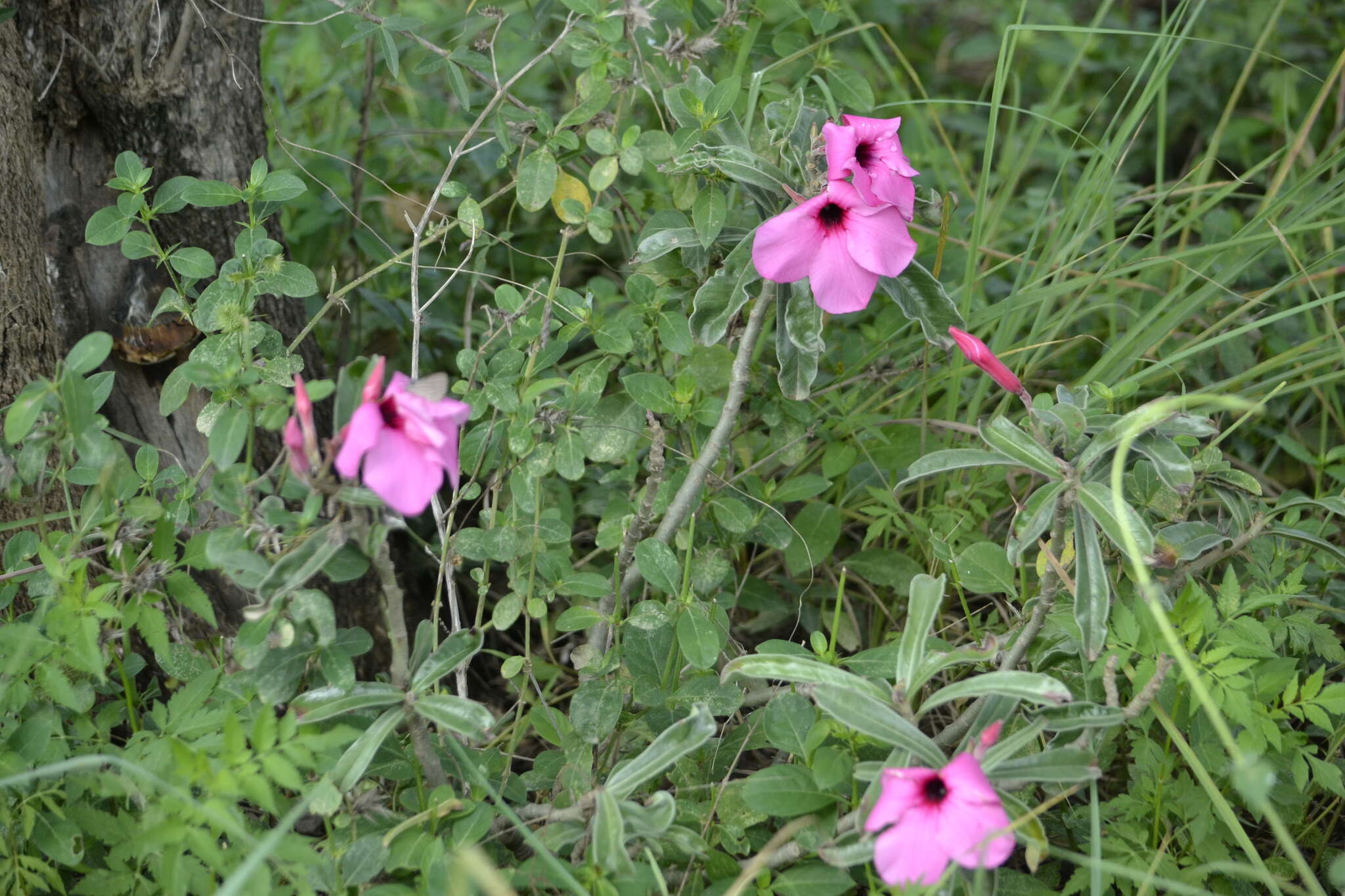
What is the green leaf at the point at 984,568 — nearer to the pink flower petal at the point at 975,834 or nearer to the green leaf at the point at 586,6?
the pink flower petal at the point at 975,834

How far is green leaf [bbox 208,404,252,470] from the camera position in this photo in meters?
1.07

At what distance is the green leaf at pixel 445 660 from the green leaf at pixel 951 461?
521 millimetres

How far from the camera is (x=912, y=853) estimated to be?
1026 millimetres

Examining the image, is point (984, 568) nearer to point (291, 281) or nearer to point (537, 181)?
point (537, 181)

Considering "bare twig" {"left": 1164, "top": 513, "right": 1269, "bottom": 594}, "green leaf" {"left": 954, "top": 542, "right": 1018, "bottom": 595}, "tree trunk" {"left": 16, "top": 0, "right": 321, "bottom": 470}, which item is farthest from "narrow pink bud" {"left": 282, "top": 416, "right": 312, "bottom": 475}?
"bare twig" {"left": 1164, "top": 513, "right": 1269, "bottom": 594}

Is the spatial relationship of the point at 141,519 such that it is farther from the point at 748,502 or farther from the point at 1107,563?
the point at 1107,563

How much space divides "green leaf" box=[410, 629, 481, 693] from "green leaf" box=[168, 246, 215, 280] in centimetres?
62

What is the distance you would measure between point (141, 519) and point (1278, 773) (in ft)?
4.71

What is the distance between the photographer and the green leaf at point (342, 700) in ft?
3.67

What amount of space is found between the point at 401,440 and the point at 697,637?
1.67 feet

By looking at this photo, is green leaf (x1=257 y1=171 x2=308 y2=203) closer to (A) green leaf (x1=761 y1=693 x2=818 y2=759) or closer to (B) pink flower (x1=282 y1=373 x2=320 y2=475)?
(B) pink flower (x1=282 y1=373 x2=320 y2=475)

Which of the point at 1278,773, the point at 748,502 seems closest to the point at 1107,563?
the point at 1278,773

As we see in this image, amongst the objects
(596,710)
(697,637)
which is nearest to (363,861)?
(596,710)

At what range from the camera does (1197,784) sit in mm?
1385
